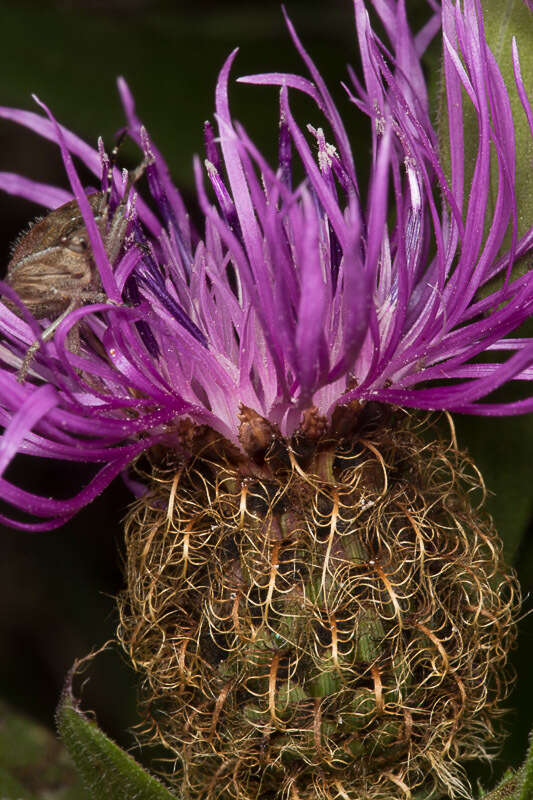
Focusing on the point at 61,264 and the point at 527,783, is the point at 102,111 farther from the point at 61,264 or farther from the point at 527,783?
the point at 527,783

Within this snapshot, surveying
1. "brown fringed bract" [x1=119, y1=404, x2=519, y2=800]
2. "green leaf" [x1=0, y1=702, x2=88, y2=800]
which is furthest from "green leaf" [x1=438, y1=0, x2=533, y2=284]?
"green leaf" [x1=0, y1=702, x2=88, y2=800]

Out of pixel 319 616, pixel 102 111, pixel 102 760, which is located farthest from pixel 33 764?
pixel 102 111

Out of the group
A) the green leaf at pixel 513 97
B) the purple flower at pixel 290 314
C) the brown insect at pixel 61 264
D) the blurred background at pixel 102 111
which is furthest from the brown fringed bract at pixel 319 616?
the blurred background at pixel 102 111

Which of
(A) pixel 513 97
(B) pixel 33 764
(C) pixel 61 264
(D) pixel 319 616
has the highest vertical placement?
(C) pixel 61 264

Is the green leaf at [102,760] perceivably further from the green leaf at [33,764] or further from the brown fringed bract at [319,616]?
the green leaf at [33,764]

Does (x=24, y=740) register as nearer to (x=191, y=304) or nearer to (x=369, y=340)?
(x=191, y=304)

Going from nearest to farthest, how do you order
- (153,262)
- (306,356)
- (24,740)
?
1. (306,356)
2. (153,262)
3. (24,740)

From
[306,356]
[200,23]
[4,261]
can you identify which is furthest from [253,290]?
[4,261]
